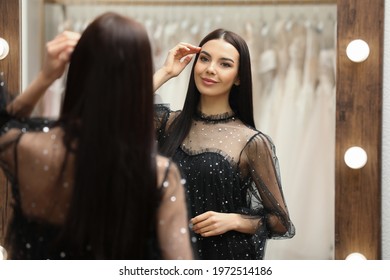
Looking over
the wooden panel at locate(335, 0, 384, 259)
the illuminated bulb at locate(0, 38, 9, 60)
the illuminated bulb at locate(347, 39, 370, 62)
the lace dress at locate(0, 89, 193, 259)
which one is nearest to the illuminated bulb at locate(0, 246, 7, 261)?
the lace dress at locate(0, 89, 193, 259)

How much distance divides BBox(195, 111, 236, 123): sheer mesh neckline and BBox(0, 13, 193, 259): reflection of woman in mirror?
5.5 inches

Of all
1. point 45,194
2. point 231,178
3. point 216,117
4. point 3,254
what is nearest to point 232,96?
point 216,117

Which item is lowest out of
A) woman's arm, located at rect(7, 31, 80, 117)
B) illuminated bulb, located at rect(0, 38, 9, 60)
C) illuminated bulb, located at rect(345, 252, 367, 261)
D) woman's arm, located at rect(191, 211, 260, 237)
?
illuminated bulb, located at rect(345, 252, 367, 261)

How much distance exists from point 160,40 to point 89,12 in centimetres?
15

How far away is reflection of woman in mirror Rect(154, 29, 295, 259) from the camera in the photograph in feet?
3.59

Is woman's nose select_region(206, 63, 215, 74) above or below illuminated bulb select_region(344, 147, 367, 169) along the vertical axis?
above

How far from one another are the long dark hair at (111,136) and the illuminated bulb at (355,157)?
16.1 inches

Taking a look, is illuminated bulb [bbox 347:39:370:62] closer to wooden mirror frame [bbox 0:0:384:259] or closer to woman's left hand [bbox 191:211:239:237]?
wooden mirror frame [bbox 0:0:384:259]

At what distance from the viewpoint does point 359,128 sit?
3.71 ft

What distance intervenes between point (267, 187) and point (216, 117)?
6.9 inches

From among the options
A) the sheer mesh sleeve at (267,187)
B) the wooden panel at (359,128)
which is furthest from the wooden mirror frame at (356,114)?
the sheer mesh sleeve at (267,187)

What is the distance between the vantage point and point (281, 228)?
3.72 ft
